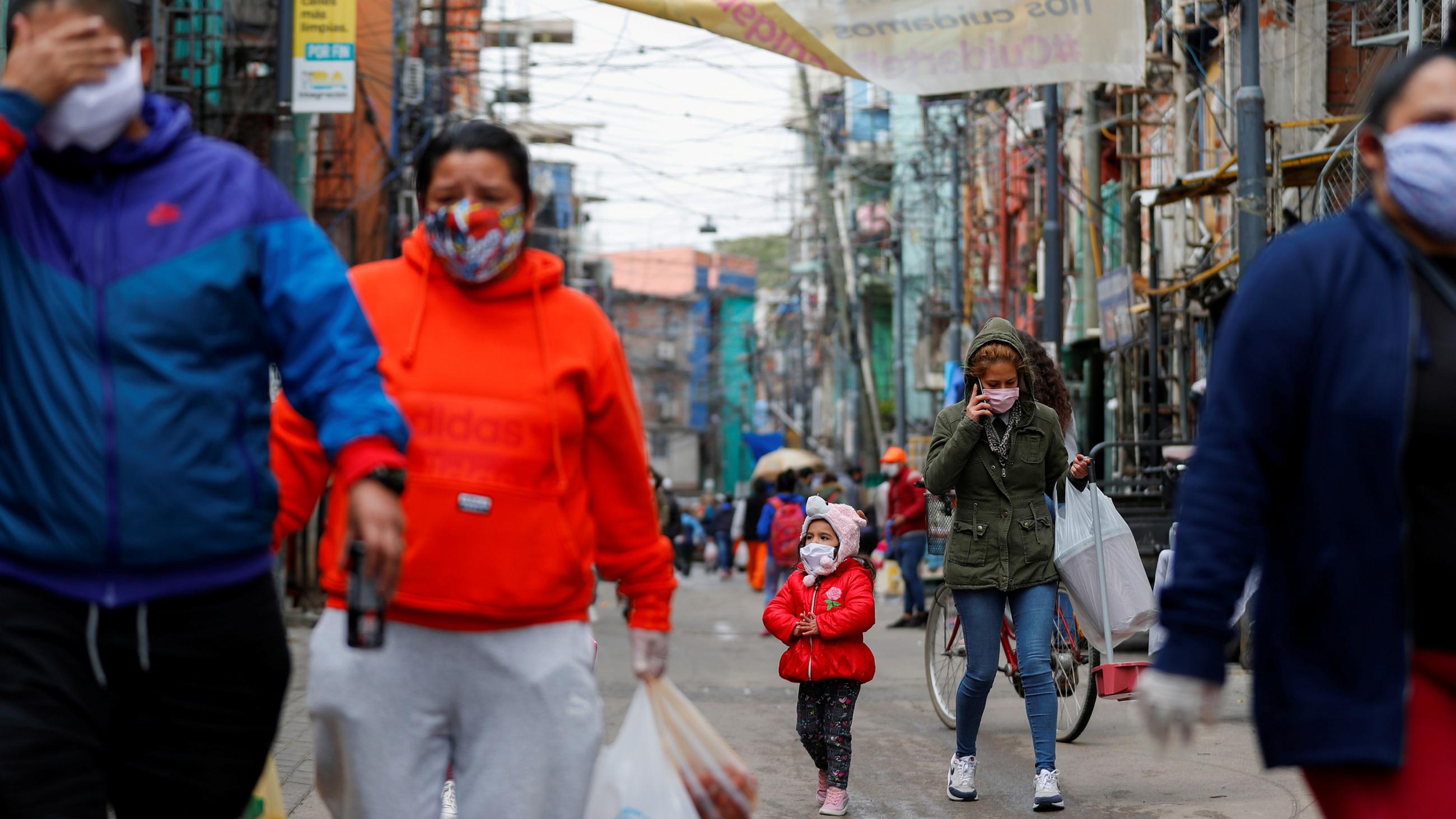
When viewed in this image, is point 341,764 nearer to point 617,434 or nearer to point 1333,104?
point 617,434

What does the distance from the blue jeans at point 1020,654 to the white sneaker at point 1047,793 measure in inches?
1.6

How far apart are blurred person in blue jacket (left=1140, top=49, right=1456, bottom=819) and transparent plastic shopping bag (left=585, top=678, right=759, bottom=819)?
1.26 m

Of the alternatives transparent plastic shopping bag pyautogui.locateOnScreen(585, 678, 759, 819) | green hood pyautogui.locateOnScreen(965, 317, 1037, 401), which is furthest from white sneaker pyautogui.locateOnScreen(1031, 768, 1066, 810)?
transparent plastic shopping bag pyautogui.locateOnScreen(585, 678, 759, 819)

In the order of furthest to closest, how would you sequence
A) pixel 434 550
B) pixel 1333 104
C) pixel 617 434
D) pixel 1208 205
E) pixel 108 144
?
pixel 1208 205 → pixel 1333 104 → pixel 617 434 → pixel 434 550 → pixel 108 144

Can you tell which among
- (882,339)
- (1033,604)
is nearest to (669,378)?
(882,339)

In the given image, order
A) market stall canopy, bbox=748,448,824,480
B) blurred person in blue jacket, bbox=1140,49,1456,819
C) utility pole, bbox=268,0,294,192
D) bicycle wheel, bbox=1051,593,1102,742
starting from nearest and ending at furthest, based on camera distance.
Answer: blurred person in blue jacket, bbox=1140,49,1456,819 < bicycle wheel, bbox=1051,593,1102,742 < utility pole, bbox=268,0,294,192 < market stall canopy, bbox=748,448,824,480

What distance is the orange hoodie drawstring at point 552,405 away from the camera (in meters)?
3.67

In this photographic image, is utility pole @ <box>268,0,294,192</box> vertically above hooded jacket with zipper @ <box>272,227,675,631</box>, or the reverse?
utility pole @ <box>268,0,294,192</box>

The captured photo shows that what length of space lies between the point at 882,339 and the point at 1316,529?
61.6 m

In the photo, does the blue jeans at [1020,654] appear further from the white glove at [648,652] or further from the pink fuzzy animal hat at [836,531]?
the white glove at [648,652]

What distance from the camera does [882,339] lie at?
64250mm

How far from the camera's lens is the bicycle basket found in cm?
802

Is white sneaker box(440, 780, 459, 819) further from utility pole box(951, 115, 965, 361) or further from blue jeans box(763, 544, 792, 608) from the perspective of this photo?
utility pole box(951, 115, 965, 361)

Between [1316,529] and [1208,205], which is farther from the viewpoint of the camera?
[1208,205]
